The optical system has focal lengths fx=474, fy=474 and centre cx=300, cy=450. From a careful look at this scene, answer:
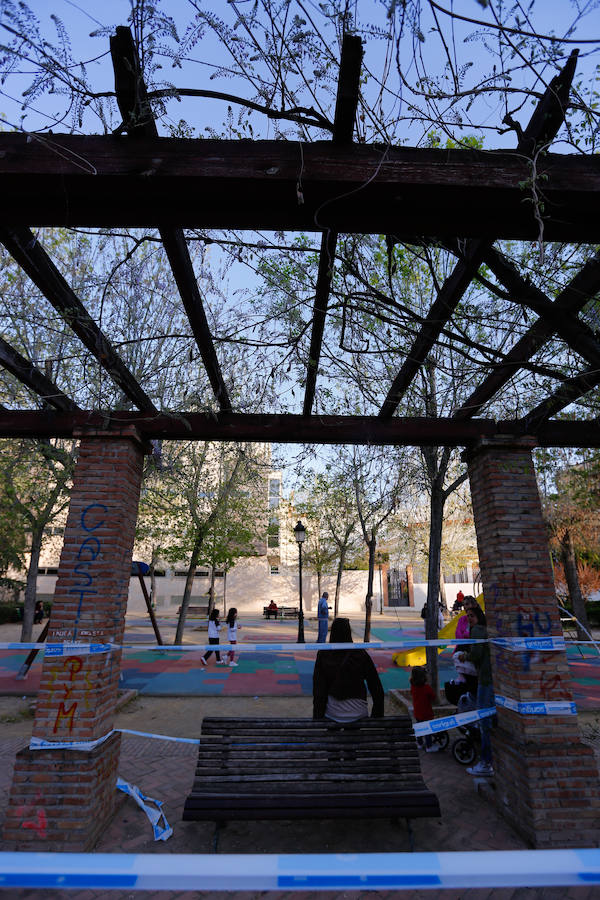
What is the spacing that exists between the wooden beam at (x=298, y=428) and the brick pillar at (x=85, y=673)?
238 millimetres

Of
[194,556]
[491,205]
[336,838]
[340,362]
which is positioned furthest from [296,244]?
[194,556]

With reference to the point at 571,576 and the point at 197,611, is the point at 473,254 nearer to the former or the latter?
the point at 571,576

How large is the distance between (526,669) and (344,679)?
1.62 metres

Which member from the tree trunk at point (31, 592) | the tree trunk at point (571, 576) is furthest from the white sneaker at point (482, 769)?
the tree trunk at point (571, 576)

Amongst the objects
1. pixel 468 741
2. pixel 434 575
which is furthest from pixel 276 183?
pixel 434 575

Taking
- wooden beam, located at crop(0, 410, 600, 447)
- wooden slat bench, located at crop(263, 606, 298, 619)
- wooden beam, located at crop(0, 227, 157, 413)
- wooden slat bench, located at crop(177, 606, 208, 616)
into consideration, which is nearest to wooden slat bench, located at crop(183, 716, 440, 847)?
wooden beam, located at crop(0, 410, 600, 447)

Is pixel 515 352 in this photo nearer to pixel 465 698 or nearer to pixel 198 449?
pixel 465 698

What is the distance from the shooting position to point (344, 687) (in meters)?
4.20

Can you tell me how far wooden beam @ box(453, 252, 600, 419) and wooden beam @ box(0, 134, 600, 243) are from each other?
0.73m

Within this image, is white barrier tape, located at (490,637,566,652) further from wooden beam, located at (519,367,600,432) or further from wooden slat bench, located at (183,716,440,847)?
wooden beam, located at (519,367,600,432)

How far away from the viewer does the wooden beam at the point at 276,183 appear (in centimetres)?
217

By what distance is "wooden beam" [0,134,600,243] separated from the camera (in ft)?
7.11

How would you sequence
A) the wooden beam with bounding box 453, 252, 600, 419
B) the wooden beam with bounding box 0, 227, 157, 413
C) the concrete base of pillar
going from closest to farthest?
the wooden beam with bounding box 0, 227, 157, 413 → the wooden beam with bounding box 453, 252, 600, 419 → the concrete base of pillar

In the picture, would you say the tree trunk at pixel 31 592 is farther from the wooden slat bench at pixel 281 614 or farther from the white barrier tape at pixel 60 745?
the wooden slat bench at pixel 281 614
